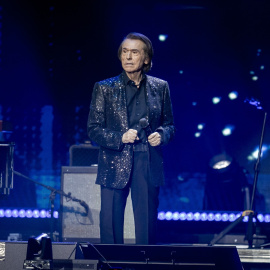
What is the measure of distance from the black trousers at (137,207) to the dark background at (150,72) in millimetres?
3270

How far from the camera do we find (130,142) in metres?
3.23

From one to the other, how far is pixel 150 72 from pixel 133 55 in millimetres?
3348

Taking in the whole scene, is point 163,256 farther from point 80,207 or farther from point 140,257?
point 80,207

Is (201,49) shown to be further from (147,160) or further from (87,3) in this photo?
(147,160)

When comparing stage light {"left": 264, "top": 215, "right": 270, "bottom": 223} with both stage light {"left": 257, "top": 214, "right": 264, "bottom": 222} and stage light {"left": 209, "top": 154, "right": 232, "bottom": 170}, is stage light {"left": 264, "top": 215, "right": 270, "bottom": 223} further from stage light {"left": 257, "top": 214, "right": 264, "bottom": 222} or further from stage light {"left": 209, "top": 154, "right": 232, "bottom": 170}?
stage light {"left": 209, "top": 154, "right": 232, "bottom": 170}

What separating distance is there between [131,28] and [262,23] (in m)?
1.58

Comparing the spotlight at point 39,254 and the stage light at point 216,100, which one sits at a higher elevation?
the stage light at point 216,100

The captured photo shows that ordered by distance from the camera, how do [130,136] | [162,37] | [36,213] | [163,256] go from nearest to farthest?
[163,256] → [130,136] → [36,213] → [162,37]

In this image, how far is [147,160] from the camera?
132 inches

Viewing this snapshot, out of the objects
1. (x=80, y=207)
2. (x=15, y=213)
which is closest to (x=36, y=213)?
(x=15, y=213)

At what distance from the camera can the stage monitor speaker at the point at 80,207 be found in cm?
488

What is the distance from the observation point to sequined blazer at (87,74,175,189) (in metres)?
3.33

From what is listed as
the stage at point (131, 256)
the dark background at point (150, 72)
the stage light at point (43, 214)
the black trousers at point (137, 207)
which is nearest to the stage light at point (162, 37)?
the dark background at point (150, 72)

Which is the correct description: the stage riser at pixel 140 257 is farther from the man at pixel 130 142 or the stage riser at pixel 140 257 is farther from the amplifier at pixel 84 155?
the amplifier at pixel 84 155
